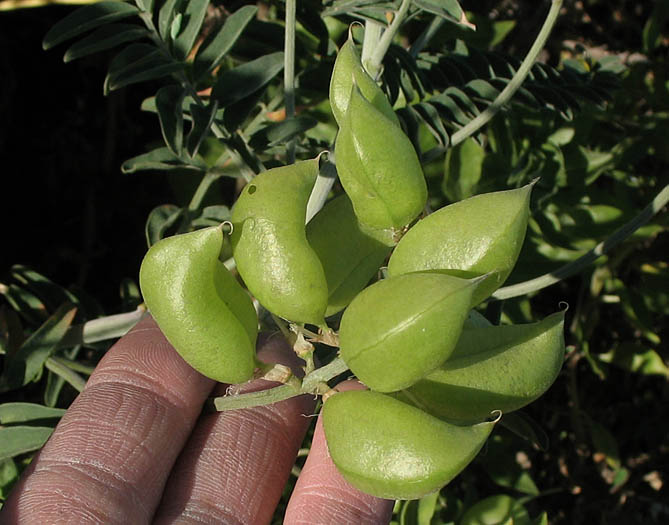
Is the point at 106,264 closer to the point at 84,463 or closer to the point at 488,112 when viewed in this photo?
the point at 84,463

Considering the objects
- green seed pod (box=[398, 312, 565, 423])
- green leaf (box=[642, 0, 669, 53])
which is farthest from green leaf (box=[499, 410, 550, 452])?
green leaf (box=[642, 0, 669, 53])

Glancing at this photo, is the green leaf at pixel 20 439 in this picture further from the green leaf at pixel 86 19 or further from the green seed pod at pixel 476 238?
the green seed pod at pixel 476 238

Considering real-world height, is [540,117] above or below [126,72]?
below

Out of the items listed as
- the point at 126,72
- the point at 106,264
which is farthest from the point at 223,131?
the point at 106,264

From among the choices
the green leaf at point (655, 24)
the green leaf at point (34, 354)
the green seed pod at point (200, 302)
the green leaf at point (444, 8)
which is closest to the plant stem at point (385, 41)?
the green leaf at point (444, 8)

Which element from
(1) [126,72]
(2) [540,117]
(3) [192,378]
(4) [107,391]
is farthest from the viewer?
(2) [540,117]

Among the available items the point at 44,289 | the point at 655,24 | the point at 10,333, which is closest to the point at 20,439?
the point at 10,333
